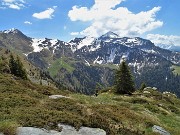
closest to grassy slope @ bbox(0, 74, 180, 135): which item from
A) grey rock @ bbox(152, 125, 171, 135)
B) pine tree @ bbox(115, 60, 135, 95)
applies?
grey rock @ bbox(152, 125, 171, 135)

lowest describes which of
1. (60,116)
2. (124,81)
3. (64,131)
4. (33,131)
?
(64,131)

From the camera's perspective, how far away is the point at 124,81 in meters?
82.3

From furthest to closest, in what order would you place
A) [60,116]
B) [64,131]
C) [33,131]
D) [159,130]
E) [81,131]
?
1. [159,130]
2. [60,116]
3. [81,131]
4. [64,131]
5. [33,131]

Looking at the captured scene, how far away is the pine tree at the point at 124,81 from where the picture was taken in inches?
3243

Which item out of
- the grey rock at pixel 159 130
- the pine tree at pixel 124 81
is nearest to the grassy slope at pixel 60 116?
the grey rock at pixel 159 130

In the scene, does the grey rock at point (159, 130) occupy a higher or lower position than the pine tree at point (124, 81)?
lower

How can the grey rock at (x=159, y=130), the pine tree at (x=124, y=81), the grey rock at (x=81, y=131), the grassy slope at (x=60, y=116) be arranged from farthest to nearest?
the pine tree at (x=124, y=81), the grey rock at (x=159, y=130), the grassy slope at (x=60, y=116), the grey rock at (x=81, y=131)

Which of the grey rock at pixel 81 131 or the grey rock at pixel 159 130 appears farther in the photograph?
Answer: the grey rock at pixel 159 130

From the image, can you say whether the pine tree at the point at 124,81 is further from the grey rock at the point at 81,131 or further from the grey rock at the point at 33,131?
the grey rock at the point at 33,131

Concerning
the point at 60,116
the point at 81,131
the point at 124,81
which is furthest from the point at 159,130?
the point at 124,81

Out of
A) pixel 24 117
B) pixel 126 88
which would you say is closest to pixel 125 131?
pixel 24 117

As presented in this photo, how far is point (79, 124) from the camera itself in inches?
923

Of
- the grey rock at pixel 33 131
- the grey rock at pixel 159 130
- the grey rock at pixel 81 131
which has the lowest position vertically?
the grey rock at pixel 159 130

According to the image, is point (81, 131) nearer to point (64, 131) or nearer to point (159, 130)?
point (64, 131)
